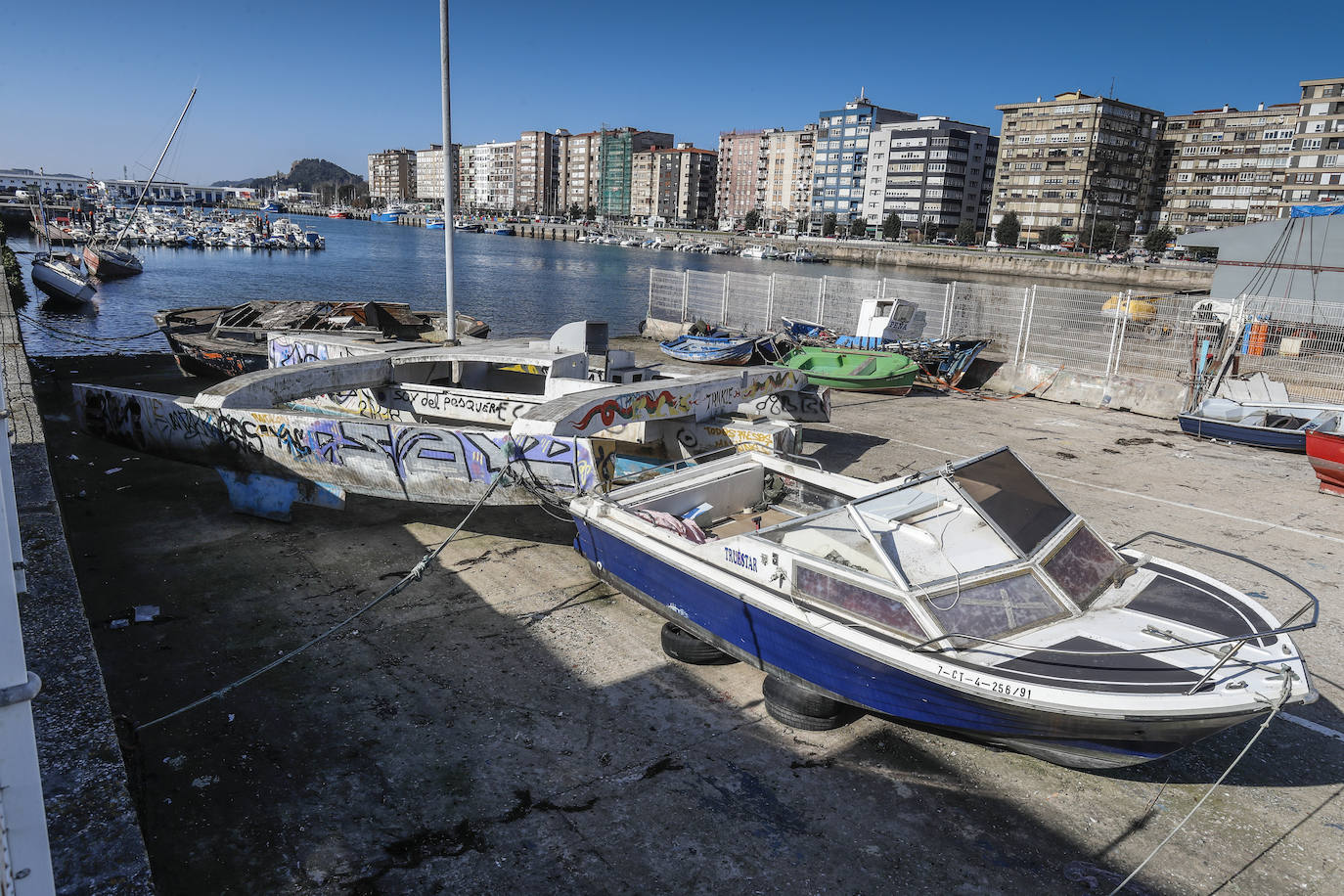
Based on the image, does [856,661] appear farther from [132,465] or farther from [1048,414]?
[1048,414]

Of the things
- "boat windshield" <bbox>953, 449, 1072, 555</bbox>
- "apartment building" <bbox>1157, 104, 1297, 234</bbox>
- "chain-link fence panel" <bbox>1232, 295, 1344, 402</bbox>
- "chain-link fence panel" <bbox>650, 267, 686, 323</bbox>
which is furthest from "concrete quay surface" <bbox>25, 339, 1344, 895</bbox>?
"apartment building" <bbox>1157, 104, 1297, 234</bbox>

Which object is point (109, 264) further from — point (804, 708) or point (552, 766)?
point (804, 708)

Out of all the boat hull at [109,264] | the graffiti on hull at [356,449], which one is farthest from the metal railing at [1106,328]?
the boat hull at [109,264]

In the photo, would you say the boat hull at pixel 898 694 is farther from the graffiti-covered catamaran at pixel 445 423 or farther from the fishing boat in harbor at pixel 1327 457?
the fishing boat in harbor at pixel 1327 457

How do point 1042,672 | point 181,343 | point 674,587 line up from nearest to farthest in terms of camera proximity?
1. point 1042,672
2. point 674,587
3. point 181,343

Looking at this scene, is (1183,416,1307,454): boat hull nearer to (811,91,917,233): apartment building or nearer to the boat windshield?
the boat windshield

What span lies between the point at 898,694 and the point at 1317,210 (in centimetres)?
4195

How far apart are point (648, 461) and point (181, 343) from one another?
15029 millimetres

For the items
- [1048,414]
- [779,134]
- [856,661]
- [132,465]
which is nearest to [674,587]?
[856,661]

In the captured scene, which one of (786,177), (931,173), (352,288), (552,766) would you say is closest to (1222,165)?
(931,173)

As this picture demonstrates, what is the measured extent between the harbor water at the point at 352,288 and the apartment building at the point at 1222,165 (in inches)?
2703

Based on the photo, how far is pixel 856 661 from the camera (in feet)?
18.2

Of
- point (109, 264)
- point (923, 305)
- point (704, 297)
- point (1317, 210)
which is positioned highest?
point (1317, 210)

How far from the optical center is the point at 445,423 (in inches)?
468
